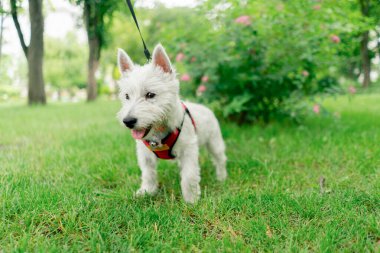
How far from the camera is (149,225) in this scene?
271 cm

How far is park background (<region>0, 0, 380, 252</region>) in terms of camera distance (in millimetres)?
2537

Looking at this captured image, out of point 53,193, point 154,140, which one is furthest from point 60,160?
point 154,140

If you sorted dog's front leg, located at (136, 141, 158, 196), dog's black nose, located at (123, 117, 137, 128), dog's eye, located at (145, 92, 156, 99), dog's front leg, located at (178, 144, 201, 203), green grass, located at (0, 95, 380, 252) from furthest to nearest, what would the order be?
dog's front leg, located at (136, 141, 158, 196) < dog's front leg, located at (178, 144, 201, 203) < dog's eye, located at (145, 92, 156, 99) < dog's black nose, located at (123, 117, 137, 128) < green grass, located at (0, 95, 380, 252)

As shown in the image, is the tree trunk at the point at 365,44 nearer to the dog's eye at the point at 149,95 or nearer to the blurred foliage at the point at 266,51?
the blurred foliage at the point at 266,51

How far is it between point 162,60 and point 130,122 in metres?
0.84

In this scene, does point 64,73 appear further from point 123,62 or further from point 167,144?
point 167,144

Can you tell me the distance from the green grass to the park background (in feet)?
0.05

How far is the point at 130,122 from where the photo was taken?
2904 millimetres

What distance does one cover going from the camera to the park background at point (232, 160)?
254 centimetres

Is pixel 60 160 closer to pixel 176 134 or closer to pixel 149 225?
pixel 176 134

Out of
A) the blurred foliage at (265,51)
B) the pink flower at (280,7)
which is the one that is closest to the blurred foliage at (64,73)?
the blurred foliage at (265,51)

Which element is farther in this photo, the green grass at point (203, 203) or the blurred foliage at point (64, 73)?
the blurred foliage at point (64, 73)

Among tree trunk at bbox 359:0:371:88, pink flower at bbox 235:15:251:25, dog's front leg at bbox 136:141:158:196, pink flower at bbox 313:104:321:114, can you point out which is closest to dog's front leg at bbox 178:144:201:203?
dog's front leg at bbox 136:141:158:196

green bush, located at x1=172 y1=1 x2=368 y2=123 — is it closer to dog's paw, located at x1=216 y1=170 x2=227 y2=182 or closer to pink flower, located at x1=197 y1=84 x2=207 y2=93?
pink flower, located at x1=197 y1=84 x2=207 y2=93
